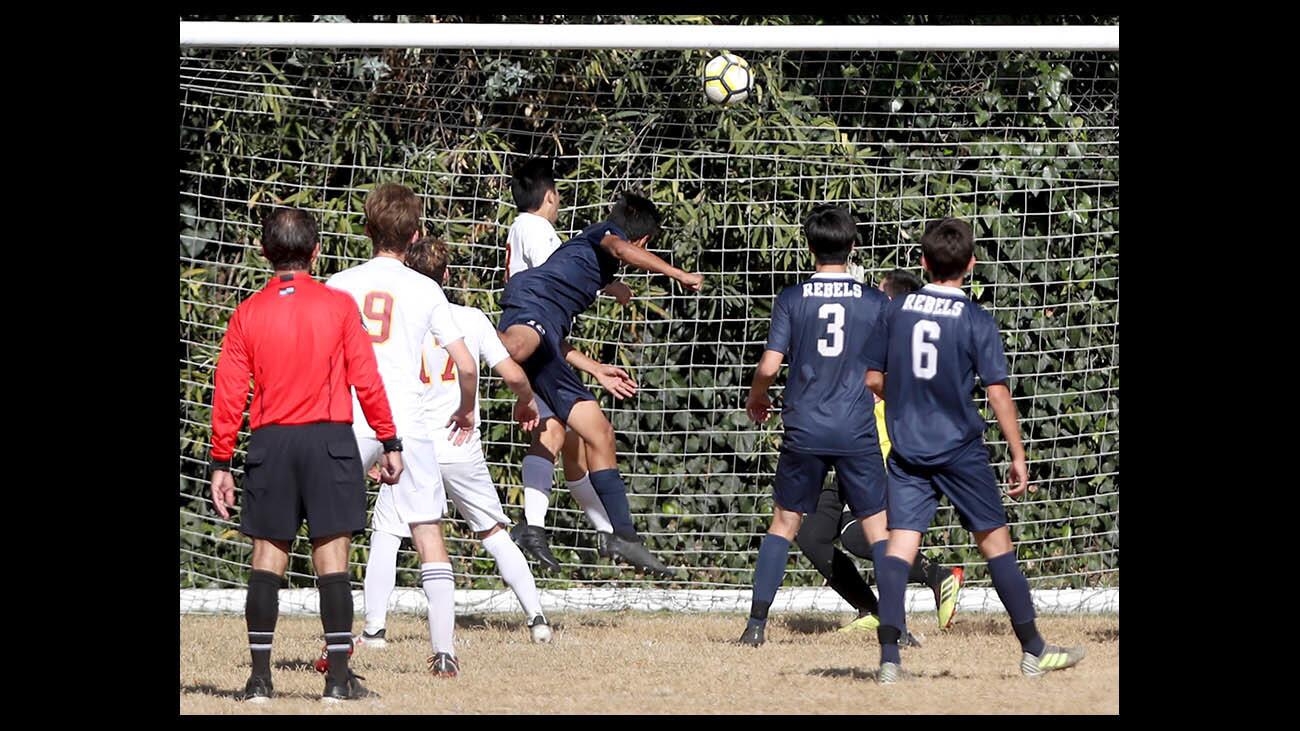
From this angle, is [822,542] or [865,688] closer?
[865,688]

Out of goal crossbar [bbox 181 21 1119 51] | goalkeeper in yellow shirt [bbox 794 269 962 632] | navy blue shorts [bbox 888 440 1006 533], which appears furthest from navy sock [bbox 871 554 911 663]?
goal crossbar [bbox 181 21 1119 51]

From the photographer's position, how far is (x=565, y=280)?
8.31m

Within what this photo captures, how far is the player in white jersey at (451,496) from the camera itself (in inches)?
301

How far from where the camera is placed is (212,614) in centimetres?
899

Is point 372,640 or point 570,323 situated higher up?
point 570,323

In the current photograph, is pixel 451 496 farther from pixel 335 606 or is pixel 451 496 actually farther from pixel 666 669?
pixel 335 606

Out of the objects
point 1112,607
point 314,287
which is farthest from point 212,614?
point 1112,607

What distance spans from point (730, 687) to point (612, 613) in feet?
7.75

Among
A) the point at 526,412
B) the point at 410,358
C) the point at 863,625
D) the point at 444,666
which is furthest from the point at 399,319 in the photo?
the point at 863,625

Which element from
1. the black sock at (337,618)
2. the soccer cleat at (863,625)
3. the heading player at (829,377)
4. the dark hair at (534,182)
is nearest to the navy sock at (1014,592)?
the heading player at (829,377)

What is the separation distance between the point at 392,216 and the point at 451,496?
1.65m

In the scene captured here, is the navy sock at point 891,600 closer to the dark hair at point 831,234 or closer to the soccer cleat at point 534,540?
the dark hair at point 831,234

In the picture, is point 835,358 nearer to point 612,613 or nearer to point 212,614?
point 612,613

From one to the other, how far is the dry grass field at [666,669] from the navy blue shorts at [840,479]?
660 mm
